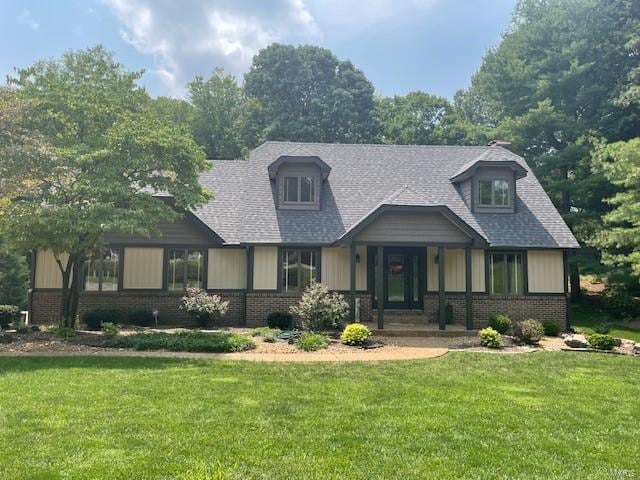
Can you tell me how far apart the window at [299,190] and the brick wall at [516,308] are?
21.0 ft

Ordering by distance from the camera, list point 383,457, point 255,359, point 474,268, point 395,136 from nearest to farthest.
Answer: point 383,457 → point 255,359 → point 474,268 → point 395,136

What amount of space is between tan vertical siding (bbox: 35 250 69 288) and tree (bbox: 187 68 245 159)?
23.2 m

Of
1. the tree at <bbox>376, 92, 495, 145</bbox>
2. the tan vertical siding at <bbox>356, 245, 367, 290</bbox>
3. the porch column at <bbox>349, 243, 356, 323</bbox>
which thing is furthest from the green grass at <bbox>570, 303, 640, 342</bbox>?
the tree at <bbox>376, 92, 495, 145</bbox>

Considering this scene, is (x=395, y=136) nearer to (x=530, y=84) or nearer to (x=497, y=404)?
(x=530, y=84)

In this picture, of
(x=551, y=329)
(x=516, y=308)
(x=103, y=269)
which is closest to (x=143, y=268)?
(x=103, y=269)

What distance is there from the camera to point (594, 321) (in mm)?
20562

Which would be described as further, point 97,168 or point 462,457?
point 97,168

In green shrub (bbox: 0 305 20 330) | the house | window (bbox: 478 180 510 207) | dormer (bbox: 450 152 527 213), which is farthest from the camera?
window (bbox: 478 180 510 207)

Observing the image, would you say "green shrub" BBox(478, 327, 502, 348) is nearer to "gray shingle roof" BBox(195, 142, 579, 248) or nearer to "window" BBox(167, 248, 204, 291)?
"gray shingle roof" BBox(195, 142, 579, 248)

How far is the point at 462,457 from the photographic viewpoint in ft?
16.2

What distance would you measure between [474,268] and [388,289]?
325 centimetres

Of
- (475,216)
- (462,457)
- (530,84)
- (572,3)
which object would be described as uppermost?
(572,3)

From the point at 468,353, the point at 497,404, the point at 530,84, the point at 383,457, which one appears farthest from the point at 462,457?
the point at 530,84

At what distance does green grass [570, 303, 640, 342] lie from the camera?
17.0 metres
